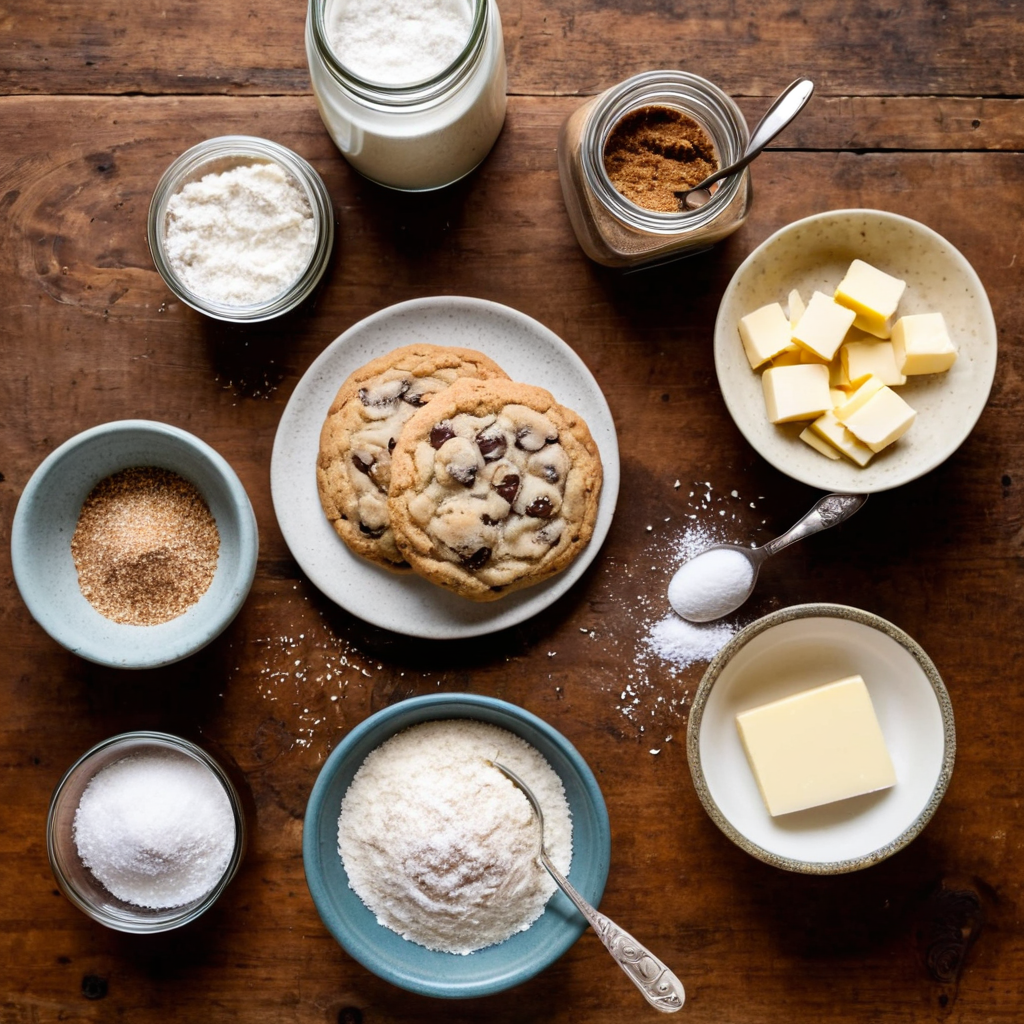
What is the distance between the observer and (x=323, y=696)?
1467mm

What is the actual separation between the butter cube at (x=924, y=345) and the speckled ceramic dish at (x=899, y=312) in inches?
1.8

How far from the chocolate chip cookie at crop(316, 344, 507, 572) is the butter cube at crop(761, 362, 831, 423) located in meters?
0.45

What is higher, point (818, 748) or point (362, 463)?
point (362, 463)

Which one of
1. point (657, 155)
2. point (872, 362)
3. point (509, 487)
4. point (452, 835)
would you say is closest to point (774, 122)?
point (657, 155)

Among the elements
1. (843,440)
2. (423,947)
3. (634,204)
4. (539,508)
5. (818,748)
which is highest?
(634,204)

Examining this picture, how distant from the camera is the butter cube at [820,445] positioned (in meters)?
1.38

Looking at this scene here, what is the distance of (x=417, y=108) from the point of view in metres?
1.20

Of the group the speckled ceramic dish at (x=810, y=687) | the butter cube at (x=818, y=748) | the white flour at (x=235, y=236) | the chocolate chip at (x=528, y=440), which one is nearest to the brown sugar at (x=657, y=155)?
the chocolate chip at (x=528, y=440)

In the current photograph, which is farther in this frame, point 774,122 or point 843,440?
point 843,440

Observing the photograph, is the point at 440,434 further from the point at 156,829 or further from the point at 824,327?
the point at 156,829

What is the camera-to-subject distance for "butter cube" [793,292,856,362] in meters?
1.36

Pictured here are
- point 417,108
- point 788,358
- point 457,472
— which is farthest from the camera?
point 788,358

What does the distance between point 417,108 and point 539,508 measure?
596 millimetres

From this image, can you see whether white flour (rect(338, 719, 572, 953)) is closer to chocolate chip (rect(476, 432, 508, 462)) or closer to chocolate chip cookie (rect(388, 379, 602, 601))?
chocolate chip cookie (rect(388, 379, 602, 601))
